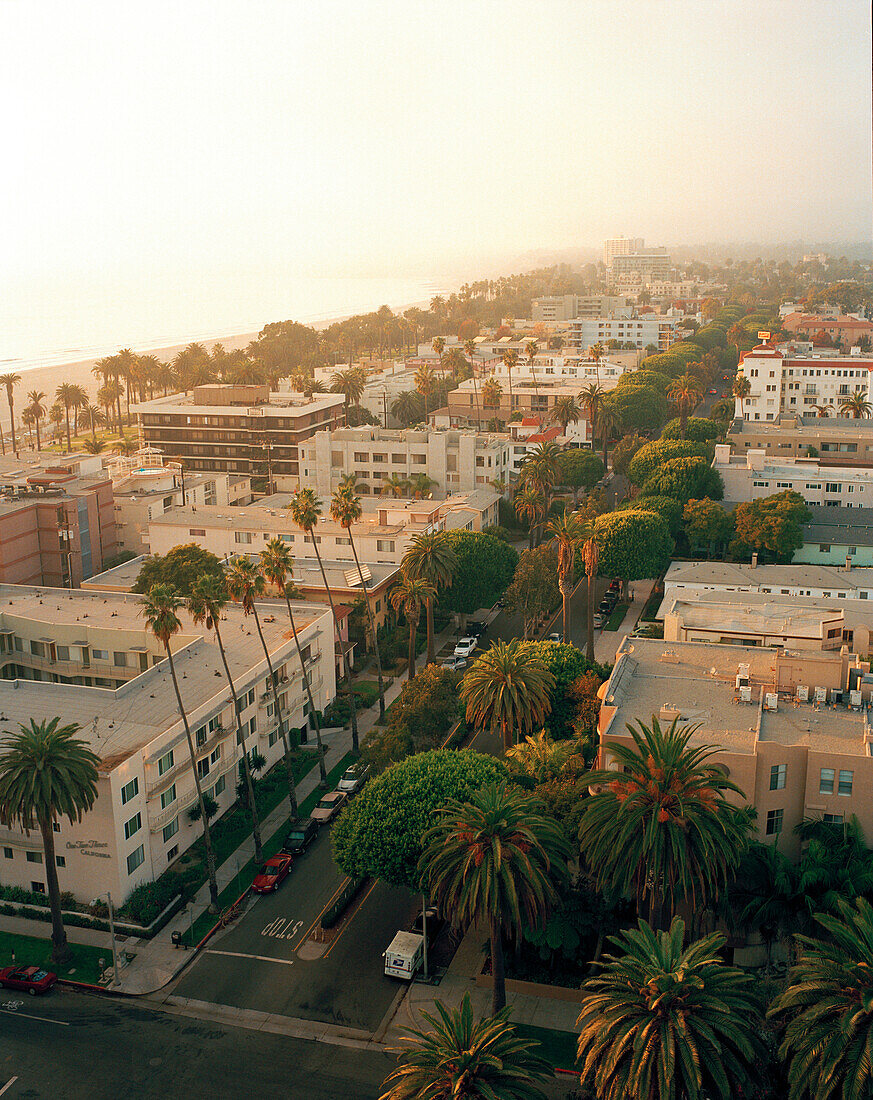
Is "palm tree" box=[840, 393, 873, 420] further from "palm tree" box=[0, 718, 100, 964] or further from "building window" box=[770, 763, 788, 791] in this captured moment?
"palm tree" box=[0, 718, 100, 964]

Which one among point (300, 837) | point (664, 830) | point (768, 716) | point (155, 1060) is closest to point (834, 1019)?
point (664, 830)

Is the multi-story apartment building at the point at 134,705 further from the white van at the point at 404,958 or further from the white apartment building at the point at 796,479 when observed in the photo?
the white apartment building at the point at 796,479

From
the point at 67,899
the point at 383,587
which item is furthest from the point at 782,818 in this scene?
the point at 383,587

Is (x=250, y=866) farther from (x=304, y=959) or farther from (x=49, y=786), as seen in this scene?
(x=49, y=786)

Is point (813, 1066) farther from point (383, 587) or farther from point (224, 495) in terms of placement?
point (224, 495)

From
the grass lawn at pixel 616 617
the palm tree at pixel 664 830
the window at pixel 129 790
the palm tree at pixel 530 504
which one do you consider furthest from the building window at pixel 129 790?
the palm tree at pixel 530 504
